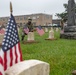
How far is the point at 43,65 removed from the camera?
3.47 meters

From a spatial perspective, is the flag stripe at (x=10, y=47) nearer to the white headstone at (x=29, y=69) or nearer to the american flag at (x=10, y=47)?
the american flag at (x=10, y=47)

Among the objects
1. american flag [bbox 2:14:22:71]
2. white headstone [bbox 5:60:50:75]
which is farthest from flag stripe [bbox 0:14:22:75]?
white headstone [bbox 5:60:50:75]

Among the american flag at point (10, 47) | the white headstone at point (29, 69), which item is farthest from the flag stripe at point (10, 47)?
the white headstone at point (29, 69)

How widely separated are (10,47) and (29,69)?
44 centimetres

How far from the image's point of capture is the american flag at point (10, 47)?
11.2 feet

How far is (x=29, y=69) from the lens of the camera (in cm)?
324

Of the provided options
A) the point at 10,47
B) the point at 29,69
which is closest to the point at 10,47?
the point at 10,47

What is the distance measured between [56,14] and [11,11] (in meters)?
72.8

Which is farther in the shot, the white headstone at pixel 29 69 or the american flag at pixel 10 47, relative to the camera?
the american flag at pixel 10 47

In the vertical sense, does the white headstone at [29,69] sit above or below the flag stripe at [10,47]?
below

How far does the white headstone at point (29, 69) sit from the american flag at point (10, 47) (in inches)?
5.7

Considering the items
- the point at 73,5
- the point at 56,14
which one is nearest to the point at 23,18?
the point at 56,14

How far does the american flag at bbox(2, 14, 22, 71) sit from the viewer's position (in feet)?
11.2

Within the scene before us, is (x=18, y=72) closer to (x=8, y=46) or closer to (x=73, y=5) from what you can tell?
(x=8, y=46)
